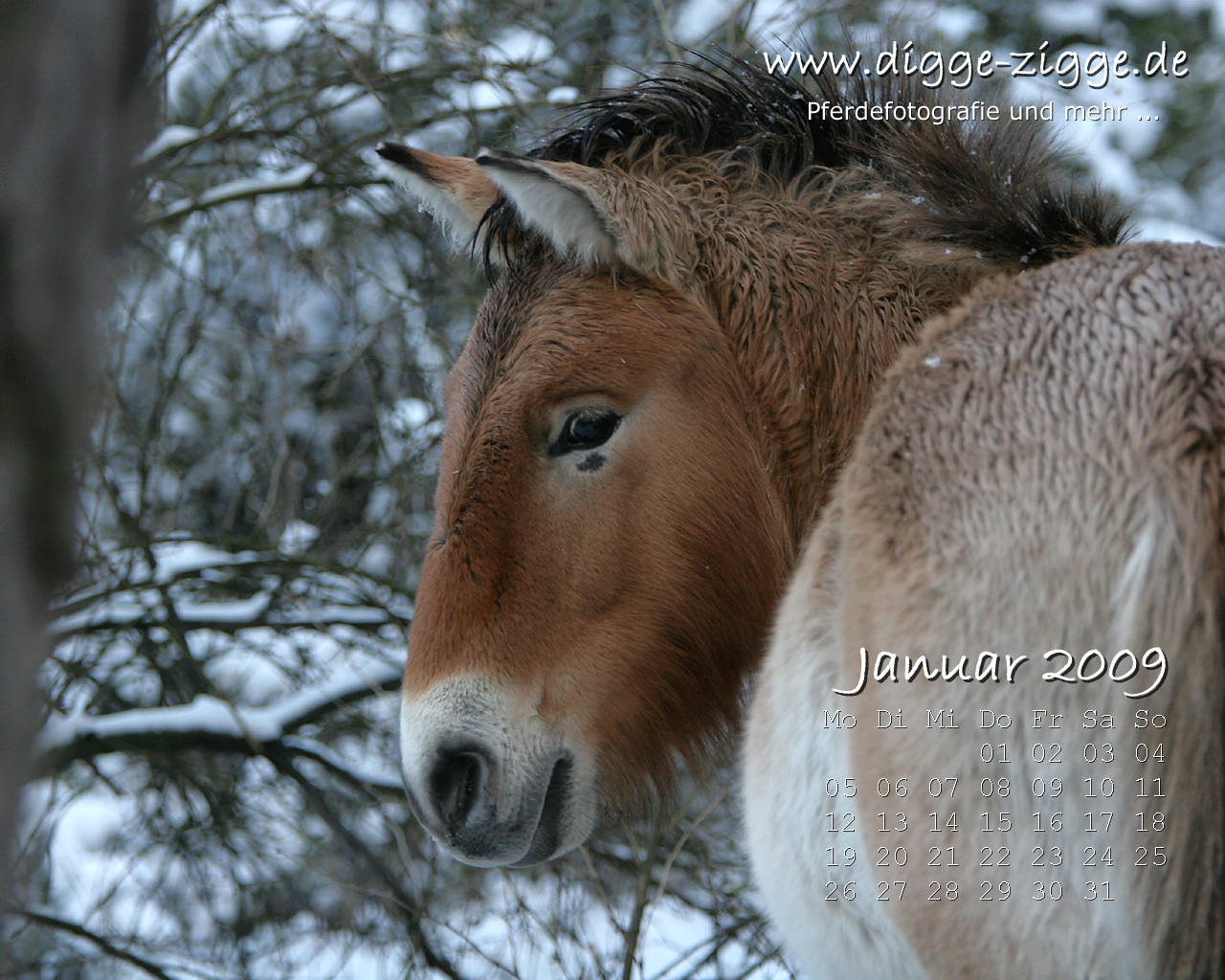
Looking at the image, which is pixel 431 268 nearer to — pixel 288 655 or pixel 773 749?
pixel 288 655

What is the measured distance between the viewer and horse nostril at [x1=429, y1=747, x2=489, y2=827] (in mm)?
1943

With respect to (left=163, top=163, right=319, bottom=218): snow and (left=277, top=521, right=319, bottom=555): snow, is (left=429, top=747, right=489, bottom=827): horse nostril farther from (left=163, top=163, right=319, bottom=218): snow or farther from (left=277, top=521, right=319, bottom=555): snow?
(left=163, top=163, right=319, bottom=218): snow

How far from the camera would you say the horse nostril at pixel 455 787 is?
1943 millimetres

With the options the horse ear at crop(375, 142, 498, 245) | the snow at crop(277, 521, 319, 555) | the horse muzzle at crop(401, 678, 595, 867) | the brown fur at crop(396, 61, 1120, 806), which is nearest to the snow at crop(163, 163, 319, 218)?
the snow at crop(277, 521, 319, 555)

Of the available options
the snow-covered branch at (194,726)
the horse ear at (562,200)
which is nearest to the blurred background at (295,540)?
the snow-covered branch at (194,726)

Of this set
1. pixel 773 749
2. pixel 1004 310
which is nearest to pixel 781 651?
pixel 773 749

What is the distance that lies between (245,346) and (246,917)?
9.09 ft

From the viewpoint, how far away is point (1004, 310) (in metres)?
1.45

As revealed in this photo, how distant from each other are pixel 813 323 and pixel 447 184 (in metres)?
0.94

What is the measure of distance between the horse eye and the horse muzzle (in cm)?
50

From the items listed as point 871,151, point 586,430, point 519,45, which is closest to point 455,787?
point 586,430

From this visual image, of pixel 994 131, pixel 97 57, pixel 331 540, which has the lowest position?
pixel 97 57

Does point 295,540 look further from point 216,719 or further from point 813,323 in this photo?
point 813,323

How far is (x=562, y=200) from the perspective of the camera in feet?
6.70
